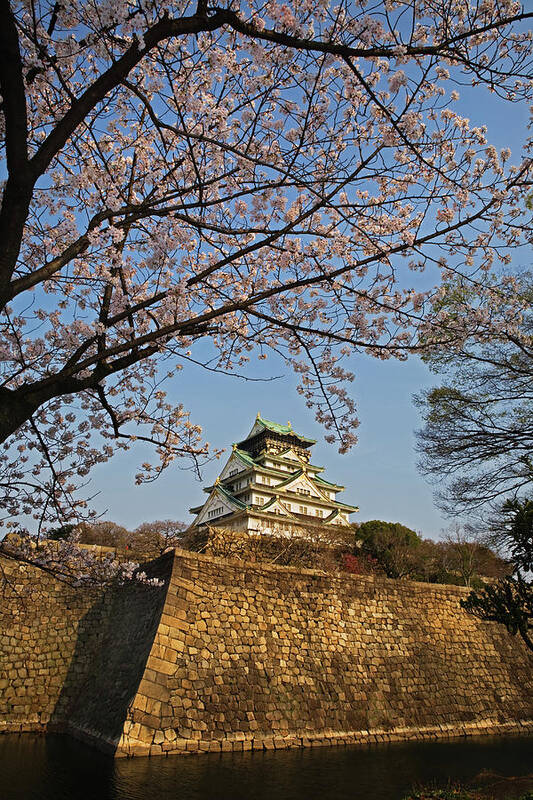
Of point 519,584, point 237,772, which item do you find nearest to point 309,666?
point 237,772

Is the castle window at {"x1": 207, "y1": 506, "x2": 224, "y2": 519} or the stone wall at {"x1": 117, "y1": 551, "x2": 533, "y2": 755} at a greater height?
the castle window at {"x1": 207, "y1": 506, "x2": 224, "y2": 519}

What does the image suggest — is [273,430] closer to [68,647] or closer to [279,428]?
[279,428]

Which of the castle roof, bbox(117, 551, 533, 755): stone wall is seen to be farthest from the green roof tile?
bbox(117, 551, 533, 755): stone wall

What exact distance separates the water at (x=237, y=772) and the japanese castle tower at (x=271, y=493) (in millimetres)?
17665

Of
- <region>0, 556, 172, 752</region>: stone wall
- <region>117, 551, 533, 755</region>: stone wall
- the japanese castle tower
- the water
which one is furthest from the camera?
the japanese castle tower

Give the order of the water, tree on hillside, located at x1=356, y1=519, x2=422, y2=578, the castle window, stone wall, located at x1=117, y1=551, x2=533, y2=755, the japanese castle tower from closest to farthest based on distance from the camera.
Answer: the water → stone wall, located at x1=117, y1=551, x2=533, y2=755 → tree on hillside, located at x1=356, y1=519, x2=422, y2=578 → the japanese castle tower → the castle window

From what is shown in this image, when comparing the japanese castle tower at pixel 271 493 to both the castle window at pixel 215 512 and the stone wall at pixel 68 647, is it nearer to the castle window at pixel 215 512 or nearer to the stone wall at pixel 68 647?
the castle window at pixel 215 512

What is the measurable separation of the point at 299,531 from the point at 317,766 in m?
18.1

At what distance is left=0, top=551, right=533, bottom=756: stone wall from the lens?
923 cm

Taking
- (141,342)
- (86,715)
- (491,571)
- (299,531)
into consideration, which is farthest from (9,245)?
(491,571)

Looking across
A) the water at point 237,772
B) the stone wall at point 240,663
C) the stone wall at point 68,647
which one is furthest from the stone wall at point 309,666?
the stone wall at point 68,647

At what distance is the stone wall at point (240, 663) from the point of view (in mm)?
9234

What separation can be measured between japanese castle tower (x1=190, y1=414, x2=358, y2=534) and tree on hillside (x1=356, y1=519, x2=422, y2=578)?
490 centimetres

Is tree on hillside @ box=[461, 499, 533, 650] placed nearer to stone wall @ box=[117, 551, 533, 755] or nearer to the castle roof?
stone wall @ box=[117, 551, 533, 755]
